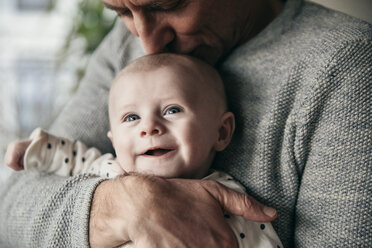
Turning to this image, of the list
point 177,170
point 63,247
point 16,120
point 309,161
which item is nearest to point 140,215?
point 177,170

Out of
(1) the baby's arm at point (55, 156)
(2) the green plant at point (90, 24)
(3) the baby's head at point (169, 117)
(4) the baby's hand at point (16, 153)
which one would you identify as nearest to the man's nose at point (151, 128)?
(3) the baby's head at point (169, 117)

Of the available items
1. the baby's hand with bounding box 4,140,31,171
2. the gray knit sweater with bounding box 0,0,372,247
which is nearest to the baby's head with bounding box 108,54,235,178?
the gray knit sweater with bounding box 0,0,372,247

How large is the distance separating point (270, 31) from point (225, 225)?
656mm

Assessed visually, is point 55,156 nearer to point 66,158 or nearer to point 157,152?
point 66,158

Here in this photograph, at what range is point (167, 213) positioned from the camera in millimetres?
947

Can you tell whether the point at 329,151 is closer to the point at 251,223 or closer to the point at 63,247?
the point at 251,223

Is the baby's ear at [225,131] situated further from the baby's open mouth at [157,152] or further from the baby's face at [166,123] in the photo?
the baby's open mouth at [157,152]

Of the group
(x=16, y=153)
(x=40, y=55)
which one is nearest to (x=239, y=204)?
(x=16, y=153)

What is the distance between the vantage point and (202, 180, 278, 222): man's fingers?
3.18ft

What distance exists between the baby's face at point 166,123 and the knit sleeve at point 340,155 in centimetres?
29

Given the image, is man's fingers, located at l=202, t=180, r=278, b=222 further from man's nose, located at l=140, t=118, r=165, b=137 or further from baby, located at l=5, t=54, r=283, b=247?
man's nose, located at l=140, t=118, r=165, b=137

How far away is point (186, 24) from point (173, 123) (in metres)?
0.32

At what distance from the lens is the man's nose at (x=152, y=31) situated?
1.15m

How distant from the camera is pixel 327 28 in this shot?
→ 112 cm
